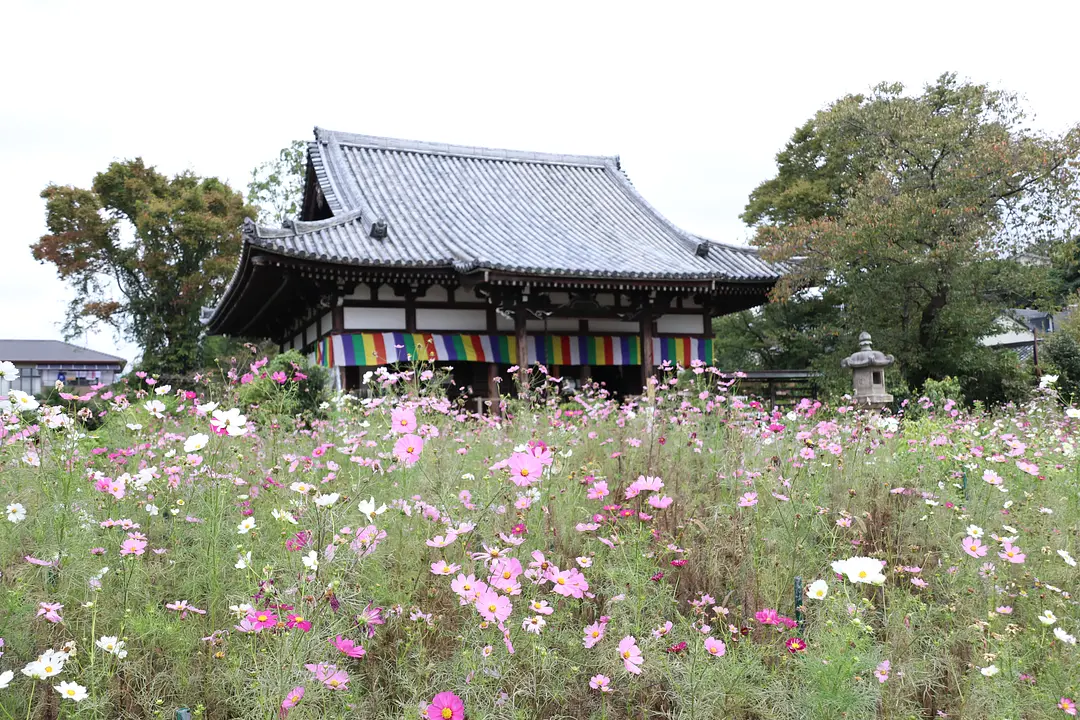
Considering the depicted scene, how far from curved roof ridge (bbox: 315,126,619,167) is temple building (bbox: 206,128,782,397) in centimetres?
5

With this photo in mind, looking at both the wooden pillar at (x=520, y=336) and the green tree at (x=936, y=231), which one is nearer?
the wooden pillar at (x=520, y=336)

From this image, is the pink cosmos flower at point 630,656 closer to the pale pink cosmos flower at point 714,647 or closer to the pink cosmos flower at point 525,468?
the pale pink cosmos flower at point 714,647

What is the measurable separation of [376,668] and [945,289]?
12.3 m

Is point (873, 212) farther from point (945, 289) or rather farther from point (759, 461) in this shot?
point (759, 461)

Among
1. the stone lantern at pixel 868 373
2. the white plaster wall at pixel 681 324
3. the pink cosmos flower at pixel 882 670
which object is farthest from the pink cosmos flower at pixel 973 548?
the white plaster wall at pixel 681 324

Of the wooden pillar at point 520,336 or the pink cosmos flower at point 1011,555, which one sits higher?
the wooden pillar at point 520,336

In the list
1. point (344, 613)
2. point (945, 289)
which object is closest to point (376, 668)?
point (344, 613)

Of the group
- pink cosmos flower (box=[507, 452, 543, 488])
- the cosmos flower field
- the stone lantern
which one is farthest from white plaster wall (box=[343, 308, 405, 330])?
pink cosmos flower (box=[507, 452, 543, 488])

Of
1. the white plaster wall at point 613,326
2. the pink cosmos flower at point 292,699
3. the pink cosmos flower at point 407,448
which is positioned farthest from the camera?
the white plaster wall at point 613,326

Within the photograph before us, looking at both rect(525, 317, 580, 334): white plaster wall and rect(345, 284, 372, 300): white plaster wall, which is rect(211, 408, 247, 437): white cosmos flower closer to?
rect(345, 284, 372, 300): white plaster wall

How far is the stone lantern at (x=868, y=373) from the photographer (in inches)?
327

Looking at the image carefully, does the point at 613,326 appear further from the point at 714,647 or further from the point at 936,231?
the point at 714,647

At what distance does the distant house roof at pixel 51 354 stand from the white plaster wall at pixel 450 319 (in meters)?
31.0

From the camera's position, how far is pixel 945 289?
11844 mm
